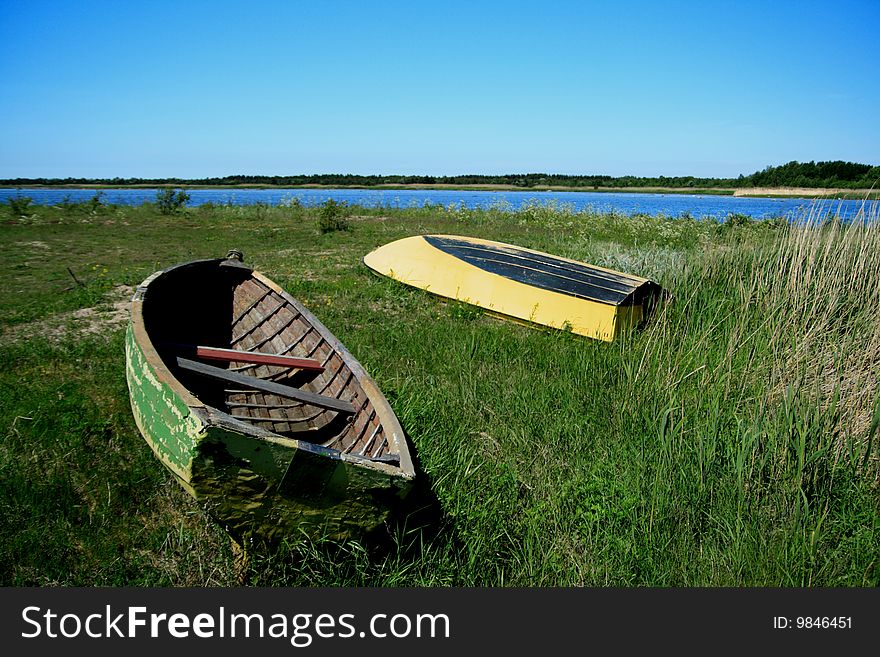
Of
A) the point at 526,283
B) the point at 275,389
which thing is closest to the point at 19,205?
the point at 526,283

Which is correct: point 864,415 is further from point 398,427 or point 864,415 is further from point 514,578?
point 398,427

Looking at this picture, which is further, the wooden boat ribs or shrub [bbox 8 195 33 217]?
shrub [bbox 8 195 33 217]

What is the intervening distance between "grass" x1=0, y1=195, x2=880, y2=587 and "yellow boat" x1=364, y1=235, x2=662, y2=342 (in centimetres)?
51

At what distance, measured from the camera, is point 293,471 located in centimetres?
266

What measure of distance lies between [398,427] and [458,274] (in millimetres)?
5707

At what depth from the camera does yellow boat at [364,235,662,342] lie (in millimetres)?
7404

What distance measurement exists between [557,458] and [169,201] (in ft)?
69.4

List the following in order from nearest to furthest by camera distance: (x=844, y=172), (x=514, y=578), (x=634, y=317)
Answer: (x=514, y=578) < (x=634, y=317) < (x=844, y=172)

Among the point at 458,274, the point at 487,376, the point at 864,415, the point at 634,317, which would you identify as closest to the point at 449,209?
the point at 458,274

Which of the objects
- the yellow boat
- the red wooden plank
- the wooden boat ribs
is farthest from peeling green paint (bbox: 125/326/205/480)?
the yellow boat

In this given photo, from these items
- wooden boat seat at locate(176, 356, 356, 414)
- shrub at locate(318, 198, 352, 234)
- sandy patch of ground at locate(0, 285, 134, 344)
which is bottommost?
sandy patch of ground at locate(0, 285, 134, 344)

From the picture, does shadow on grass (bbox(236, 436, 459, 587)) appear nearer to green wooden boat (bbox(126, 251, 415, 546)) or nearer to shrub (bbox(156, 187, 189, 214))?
green wooden boat (bbox(126, 251, 415, 546))

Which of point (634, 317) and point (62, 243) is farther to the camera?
point (62, 243)

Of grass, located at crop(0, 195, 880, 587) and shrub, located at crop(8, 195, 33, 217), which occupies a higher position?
shrub, located at crop(8, 195, 33, 217)
